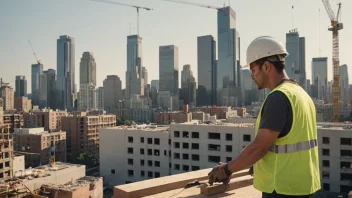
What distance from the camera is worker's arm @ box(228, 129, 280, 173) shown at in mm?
2332

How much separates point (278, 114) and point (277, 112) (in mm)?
17

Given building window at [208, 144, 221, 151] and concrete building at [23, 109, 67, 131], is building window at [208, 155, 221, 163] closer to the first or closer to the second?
building window at [208, 144, 221, 151]

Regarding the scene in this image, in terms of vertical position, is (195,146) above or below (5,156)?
above

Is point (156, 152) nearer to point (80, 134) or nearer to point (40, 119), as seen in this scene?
point (80, 134)

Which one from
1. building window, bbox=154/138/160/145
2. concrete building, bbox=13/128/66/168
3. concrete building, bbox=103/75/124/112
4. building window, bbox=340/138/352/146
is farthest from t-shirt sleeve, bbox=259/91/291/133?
concrete building, bbox=103/75/124/112

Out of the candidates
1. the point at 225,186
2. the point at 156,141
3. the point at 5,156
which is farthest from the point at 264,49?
the point at 5,156

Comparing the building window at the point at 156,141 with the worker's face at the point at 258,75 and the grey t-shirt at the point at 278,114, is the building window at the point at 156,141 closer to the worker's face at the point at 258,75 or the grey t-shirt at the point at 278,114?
the worker's face at the point at 258,75

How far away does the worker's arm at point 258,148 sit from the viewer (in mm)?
2332

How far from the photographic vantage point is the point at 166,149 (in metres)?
40.1

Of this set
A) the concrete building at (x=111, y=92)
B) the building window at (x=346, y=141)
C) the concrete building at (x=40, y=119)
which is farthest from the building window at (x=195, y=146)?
the concrete building at (x=111, y=92)

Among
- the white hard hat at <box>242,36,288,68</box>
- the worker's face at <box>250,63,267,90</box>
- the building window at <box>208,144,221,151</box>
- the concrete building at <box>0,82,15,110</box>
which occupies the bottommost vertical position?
the building window at <box>208,144,221,151</box>

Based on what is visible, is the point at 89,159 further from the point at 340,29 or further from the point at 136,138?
the point at 340,29

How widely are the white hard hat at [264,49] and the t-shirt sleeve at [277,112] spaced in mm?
490

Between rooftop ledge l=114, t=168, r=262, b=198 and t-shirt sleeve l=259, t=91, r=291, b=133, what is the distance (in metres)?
2.01
